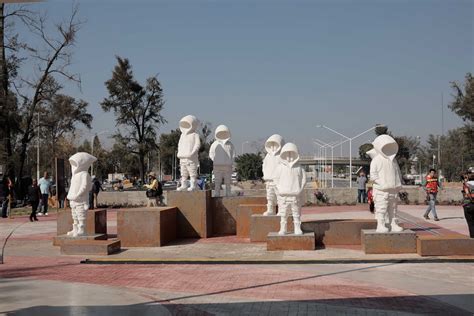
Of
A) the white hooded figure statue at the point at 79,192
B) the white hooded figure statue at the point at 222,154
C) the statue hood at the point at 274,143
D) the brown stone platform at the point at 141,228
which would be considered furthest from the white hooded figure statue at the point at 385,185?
the white hooded figure statue at the point at 79,192

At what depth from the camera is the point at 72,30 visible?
36250 millimetres

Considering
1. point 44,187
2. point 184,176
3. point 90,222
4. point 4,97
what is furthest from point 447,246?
point 4,97

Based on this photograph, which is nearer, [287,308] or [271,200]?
[287,308]

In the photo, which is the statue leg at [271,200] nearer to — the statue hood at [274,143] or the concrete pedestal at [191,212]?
the statue hood at [274,143]

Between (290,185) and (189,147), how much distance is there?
4379 millimetres

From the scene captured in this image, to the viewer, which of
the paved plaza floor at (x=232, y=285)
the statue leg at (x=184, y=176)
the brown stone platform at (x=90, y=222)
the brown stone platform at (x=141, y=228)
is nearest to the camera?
the paved plaza floor at (x=232, y=285)

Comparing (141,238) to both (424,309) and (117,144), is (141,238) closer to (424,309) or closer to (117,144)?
(424,309)

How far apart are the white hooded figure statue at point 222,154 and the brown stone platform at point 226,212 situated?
0.76m

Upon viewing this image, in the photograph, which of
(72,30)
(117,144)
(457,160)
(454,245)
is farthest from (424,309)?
(457,160)

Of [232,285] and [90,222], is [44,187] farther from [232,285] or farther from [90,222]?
[232,285]

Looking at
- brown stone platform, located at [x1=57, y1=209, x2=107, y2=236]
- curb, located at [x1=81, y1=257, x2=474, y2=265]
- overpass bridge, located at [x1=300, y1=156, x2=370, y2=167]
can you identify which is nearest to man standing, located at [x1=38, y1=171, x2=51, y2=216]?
brown stone platform, located at [x1=57, y1=209, x2=107, y2=236]

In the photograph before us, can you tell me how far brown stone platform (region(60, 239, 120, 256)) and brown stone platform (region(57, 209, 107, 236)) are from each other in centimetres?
199

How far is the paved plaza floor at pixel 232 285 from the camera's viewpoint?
7.95 meters

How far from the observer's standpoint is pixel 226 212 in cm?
1767
